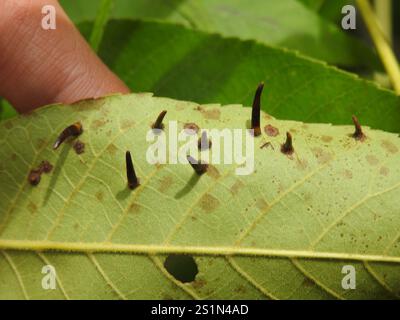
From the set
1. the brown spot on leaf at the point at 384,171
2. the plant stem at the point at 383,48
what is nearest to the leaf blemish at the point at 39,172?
the brown spot on leaf at the point at 384,171

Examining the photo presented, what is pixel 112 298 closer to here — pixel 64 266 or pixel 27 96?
pixel 64 266

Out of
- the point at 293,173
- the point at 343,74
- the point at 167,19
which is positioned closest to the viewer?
the point at 293,173

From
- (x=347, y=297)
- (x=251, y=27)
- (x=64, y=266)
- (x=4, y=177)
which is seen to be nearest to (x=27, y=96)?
(x=4, y=177)

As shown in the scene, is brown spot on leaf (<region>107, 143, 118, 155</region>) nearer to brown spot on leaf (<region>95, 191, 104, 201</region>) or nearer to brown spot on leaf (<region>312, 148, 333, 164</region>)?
brown spot on leaf (<region>95, 191, 104, 201</region>)

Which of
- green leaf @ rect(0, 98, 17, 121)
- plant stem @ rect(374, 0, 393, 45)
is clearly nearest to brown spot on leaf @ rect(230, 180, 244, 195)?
green leaf @ rect(0, 98, 17, 121)

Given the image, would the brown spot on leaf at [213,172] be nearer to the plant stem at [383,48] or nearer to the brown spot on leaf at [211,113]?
the brown spot on leaf at [211,113]

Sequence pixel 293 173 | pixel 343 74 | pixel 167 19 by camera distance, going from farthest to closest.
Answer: pixel 167 19 < pixel 343 74 < pixel 293 173
